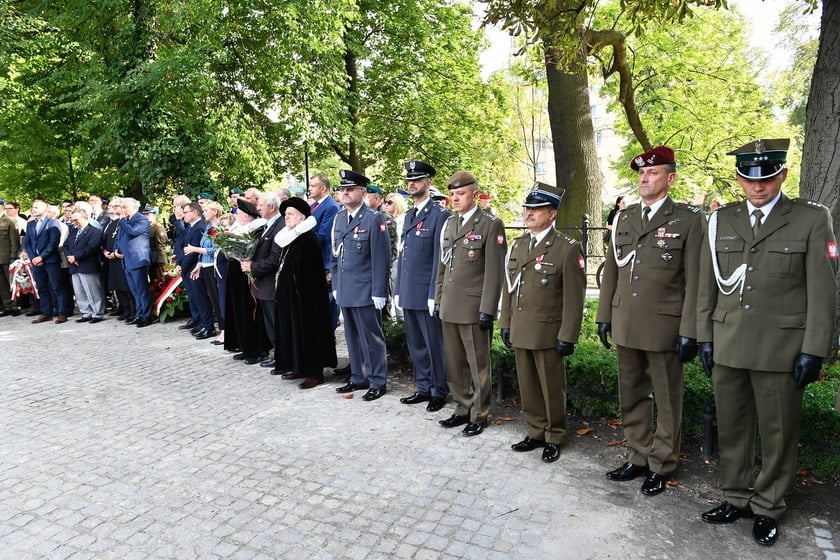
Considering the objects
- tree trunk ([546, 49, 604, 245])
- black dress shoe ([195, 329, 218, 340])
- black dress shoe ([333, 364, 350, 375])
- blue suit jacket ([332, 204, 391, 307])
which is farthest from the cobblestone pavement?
tree trunk ([546, 49, 604, 245])

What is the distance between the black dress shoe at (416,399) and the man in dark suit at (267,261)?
2.16m

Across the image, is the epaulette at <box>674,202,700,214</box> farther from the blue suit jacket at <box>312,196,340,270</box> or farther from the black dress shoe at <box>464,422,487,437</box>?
the blue suit jacket at <box>312,196,340,270</box>

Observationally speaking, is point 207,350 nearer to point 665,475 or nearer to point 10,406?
point 10,406

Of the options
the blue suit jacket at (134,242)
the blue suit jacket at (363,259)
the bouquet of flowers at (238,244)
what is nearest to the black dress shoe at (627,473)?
the blue suit jacket at (363,259)

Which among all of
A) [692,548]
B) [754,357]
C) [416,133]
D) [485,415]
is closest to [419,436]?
[485,415]

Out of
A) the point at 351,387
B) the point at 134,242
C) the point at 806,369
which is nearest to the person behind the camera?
the point at 806,369

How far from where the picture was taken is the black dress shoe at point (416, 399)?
5953mm

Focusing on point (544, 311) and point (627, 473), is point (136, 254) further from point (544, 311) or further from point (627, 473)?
point (627, 473)

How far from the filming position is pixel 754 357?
3.37 meters

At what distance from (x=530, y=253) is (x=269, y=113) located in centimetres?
1405

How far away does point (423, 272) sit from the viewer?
5754 mm

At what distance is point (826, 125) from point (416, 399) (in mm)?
4246

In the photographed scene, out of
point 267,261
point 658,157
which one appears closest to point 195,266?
point 267,261

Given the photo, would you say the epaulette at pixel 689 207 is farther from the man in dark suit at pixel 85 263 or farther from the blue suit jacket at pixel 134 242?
the man in dark suit at pixel 85 263
